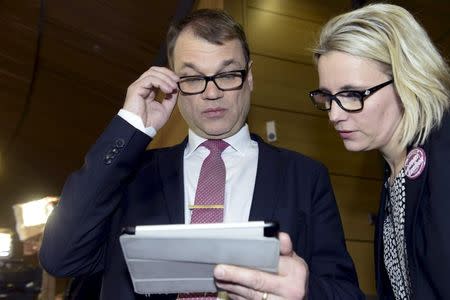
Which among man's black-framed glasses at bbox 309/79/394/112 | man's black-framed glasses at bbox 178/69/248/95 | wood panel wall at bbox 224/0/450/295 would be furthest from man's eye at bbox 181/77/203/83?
wood panel wall at bbox 224/0/450/295

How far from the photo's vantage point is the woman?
4.04ft

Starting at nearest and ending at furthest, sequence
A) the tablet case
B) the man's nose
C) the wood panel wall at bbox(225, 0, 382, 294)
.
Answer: the tablet case → the man's nose → the wood panel wall at bbox(225, 0, 382, 294)

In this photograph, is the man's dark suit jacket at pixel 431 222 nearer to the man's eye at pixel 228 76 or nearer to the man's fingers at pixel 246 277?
the man's fingers at pixel 246 277

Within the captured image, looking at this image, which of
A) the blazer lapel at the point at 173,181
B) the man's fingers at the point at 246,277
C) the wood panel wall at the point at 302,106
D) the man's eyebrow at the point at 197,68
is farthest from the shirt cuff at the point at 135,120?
the wood panel wall at the point at 302,106

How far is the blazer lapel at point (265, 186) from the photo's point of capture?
1379 millimetres

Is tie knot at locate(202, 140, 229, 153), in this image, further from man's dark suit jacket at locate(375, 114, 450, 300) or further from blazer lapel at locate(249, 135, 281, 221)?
man's dark suit jacket at locate(375, 114, 450, 300)

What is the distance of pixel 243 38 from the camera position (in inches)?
66.9

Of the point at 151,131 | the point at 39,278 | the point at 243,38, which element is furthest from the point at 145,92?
the point at 39,278

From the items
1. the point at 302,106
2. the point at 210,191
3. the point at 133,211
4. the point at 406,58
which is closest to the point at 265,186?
the point at 210,191

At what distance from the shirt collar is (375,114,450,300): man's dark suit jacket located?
0.51 m

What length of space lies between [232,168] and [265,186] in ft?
0.49

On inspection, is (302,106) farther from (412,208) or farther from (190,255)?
(190,255)

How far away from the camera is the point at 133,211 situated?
145 centimetres

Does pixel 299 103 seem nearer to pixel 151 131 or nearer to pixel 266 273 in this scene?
pixel 151 131
